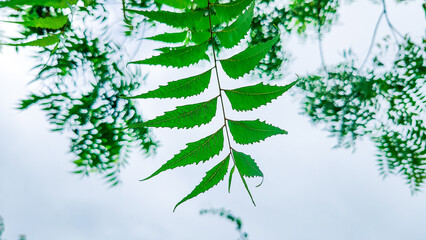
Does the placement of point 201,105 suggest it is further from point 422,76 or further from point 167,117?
point 422,76

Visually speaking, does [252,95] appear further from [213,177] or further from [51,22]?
[51,22]

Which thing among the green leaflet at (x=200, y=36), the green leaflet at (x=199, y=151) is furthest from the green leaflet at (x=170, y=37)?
the green leaflet at (x=199, y=151)

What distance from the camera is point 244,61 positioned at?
0.38 meters

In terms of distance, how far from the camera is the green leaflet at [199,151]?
359 millimetres

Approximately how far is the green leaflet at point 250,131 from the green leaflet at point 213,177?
31 millimetres

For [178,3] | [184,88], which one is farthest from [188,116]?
[178,3]

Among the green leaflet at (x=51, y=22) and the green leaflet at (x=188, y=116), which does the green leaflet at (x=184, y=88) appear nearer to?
the green leaflet at (x=188, y=116)

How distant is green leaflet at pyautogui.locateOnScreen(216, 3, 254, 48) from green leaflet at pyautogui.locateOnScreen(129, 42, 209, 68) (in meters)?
0.02

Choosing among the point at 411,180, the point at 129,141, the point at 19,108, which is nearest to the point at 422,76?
the point at 411,180

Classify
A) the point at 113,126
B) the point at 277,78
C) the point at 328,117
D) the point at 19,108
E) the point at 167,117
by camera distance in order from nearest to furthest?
the point at 167,117 → the point at 19,108 → the point at 113,126 → the point at 328,117 → the point at 277,78

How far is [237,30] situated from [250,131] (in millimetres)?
118

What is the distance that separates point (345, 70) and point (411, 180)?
0.48 metres

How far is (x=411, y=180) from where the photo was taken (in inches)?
46.9

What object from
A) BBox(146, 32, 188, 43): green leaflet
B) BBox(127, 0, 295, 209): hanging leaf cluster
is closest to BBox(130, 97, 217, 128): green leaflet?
BBox(127, 0, 295, 209): hanging leaf cluster
